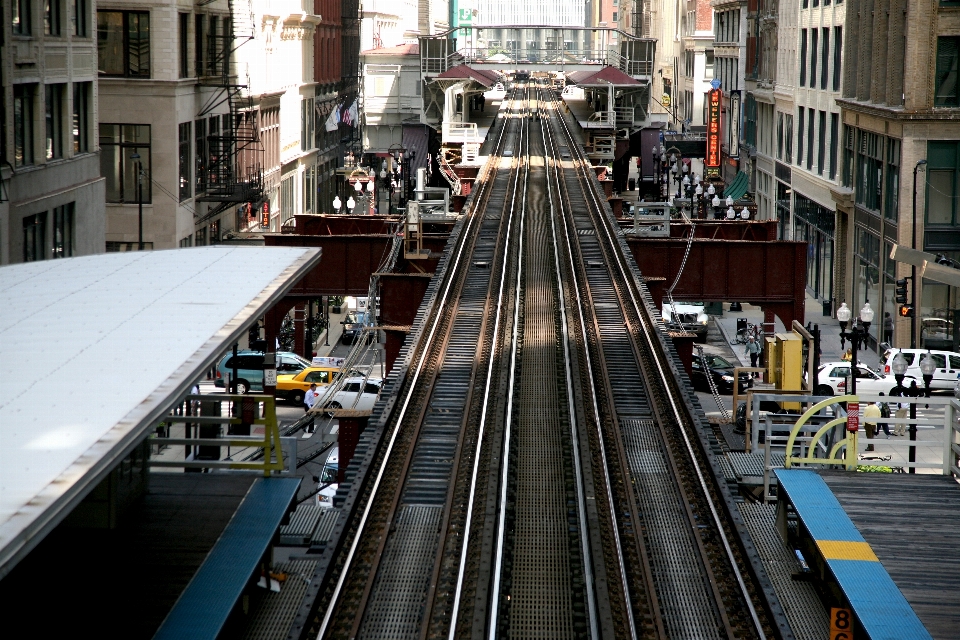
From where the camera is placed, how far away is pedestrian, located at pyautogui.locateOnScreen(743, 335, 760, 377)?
138 feet

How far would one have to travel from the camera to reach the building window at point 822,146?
57156 millimetres

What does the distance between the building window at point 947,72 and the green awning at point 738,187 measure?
36.1 meters

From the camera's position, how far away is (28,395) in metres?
11.1

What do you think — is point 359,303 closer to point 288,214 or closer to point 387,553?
point 288,214

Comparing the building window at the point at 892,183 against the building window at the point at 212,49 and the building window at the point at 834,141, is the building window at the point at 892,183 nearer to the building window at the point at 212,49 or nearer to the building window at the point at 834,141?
the building window at the point at 834,141

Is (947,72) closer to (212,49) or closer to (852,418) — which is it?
(852,418)

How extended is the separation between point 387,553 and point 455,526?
3.75 ft

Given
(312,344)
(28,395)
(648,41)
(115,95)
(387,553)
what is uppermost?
(648,41)

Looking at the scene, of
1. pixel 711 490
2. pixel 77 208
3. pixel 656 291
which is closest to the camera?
pixel 711 490

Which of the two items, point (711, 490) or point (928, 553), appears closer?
point (928, 553)

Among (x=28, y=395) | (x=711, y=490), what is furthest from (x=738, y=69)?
(x=28, y=395)

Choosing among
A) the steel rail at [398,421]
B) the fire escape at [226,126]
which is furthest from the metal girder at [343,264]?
the fire escape at [226,126]

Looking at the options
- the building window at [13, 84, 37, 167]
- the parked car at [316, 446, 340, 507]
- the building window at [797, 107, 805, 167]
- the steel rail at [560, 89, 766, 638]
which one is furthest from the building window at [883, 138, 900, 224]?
the building window at [13, 84, 37, 167]

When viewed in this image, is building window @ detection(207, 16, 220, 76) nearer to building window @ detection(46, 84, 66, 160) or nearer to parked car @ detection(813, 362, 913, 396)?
building window @ detection(46, 84, 66, 160)
